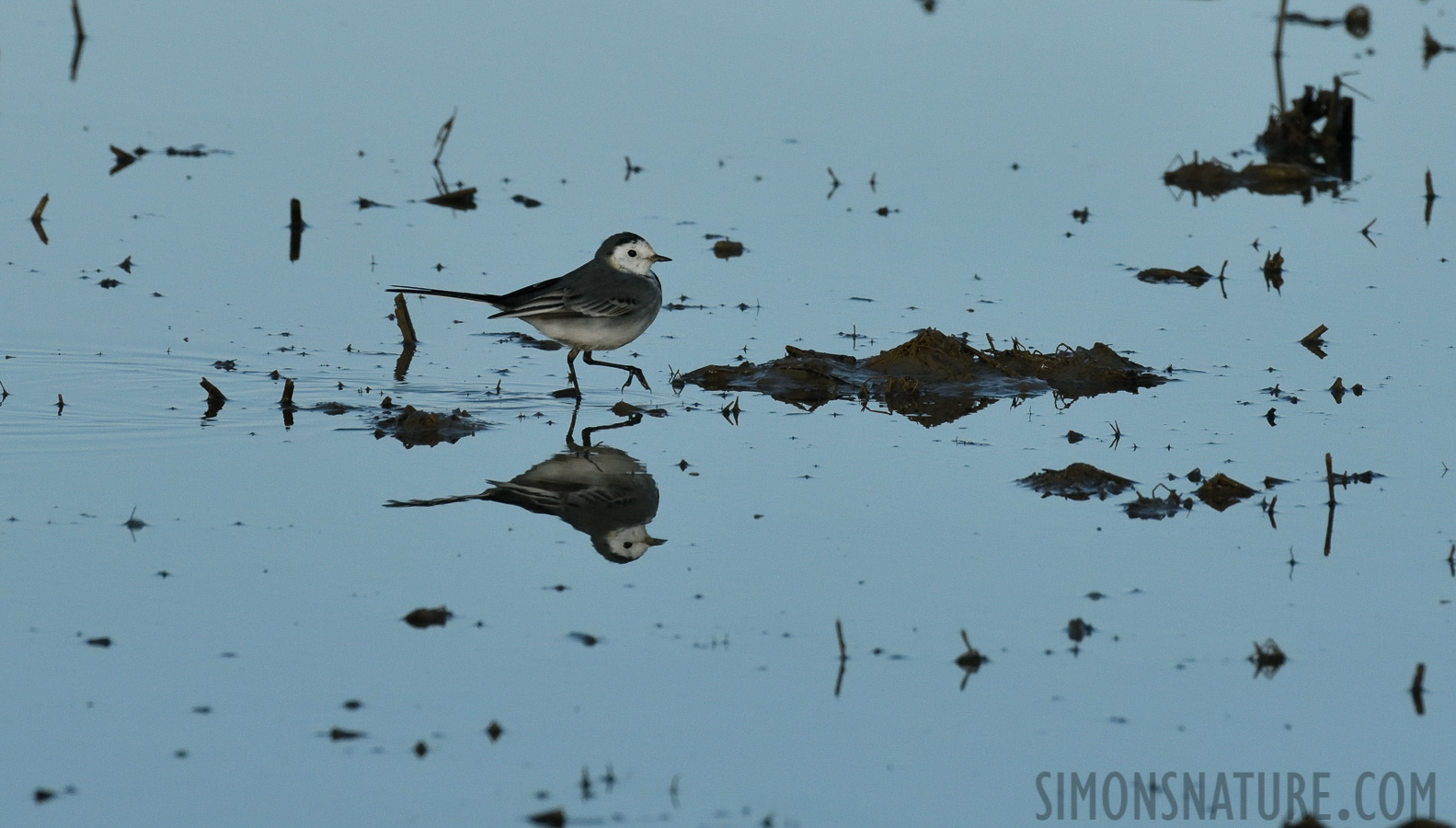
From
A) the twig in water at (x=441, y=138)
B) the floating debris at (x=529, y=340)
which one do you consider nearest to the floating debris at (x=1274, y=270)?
the floating debris at (x=529, y=340)

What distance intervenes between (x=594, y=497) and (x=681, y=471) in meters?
0.68

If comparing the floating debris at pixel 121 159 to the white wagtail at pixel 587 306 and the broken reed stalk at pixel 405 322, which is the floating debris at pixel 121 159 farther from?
the white wagtail at pixel 587 306

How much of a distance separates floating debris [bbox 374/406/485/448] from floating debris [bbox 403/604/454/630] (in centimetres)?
279

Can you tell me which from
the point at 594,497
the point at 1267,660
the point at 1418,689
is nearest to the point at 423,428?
the point at 594,497

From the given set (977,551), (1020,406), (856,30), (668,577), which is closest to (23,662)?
(668,577)

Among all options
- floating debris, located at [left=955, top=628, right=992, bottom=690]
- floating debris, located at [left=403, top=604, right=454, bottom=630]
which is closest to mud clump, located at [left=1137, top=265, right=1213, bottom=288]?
floating debris, located at [left=955, top=628, right=992, bottom=690]

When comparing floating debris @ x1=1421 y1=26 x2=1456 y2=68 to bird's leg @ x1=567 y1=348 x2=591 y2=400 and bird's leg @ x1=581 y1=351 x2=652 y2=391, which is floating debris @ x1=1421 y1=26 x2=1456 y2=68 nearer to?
bird's leg @ x1=581 y1=351 x2=652 y2=391

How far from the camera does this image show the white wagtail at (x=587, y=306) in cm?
1073

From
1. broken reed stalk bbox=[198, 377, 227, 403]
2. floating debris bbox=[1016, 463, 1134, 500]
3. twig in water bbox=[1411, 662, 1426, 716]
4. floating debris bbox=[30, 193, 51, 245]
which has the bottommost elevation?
twig in water bbox=[1411, 662, 1426, 716]

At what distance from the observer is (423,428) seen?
977cm

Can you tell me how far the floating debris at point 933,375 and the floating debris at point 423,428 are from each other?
1908mm

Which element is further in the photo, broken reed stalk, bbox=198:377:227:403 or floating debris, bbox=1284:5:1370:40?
floating debris, bbox=1284:5:1370:40

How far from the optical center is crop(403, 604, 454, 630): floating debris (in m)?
6.92

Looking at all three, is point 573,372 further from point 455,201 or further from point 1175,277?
point 1175,277
